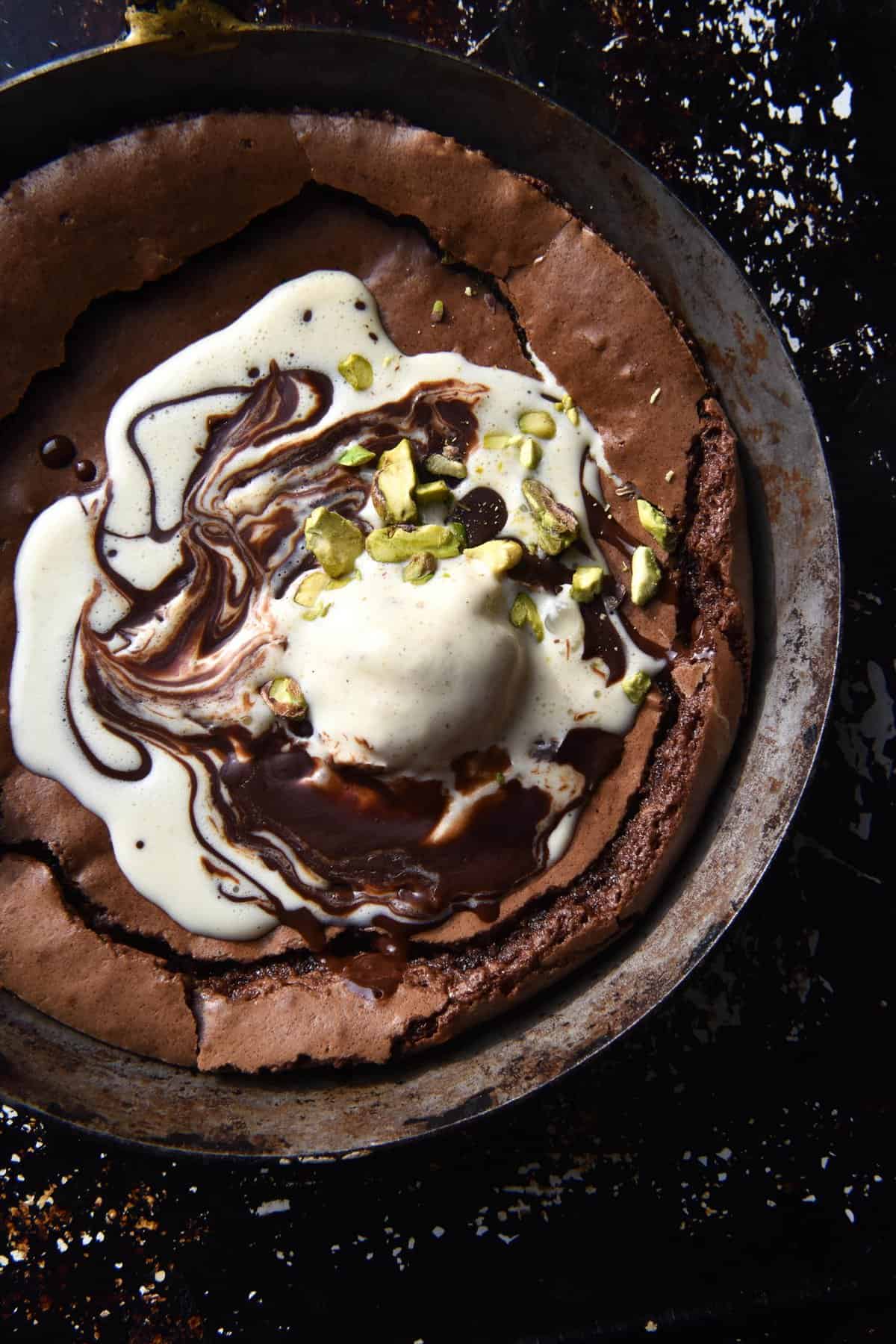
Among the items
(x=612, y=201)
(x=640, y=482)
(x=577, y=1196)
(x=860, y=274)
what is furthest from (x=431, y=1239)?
(x=860, y=274)

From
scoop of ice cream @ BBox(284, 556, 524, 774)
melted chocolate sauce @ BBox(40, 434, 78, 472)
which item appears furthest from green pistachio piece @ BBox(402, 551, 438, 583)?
melted chocolate sauce @ BBox(40, 434, 78, 472)

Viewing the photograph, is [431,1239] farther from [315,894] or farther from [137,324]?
[137,324]

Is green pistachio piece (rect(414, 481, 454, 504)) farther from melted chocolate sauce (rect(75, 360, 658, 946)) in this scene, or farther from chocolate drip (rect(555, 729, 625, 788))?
A: chocolate drip (rect(555, 729, 625, 788))

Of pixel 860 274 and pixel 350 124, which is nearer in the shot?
pixel 350 124

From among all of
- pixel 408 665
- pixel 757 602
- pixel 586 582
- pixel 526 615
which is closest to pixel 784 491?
pixel 757 602

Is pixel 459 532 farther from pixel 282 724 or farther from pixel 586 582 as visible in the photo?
pixel 282 724

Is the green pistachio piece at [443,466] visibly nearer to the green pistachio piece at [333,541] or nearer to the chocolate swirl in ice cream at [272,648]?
the chocolate swirl in ice cream at [272,648]
